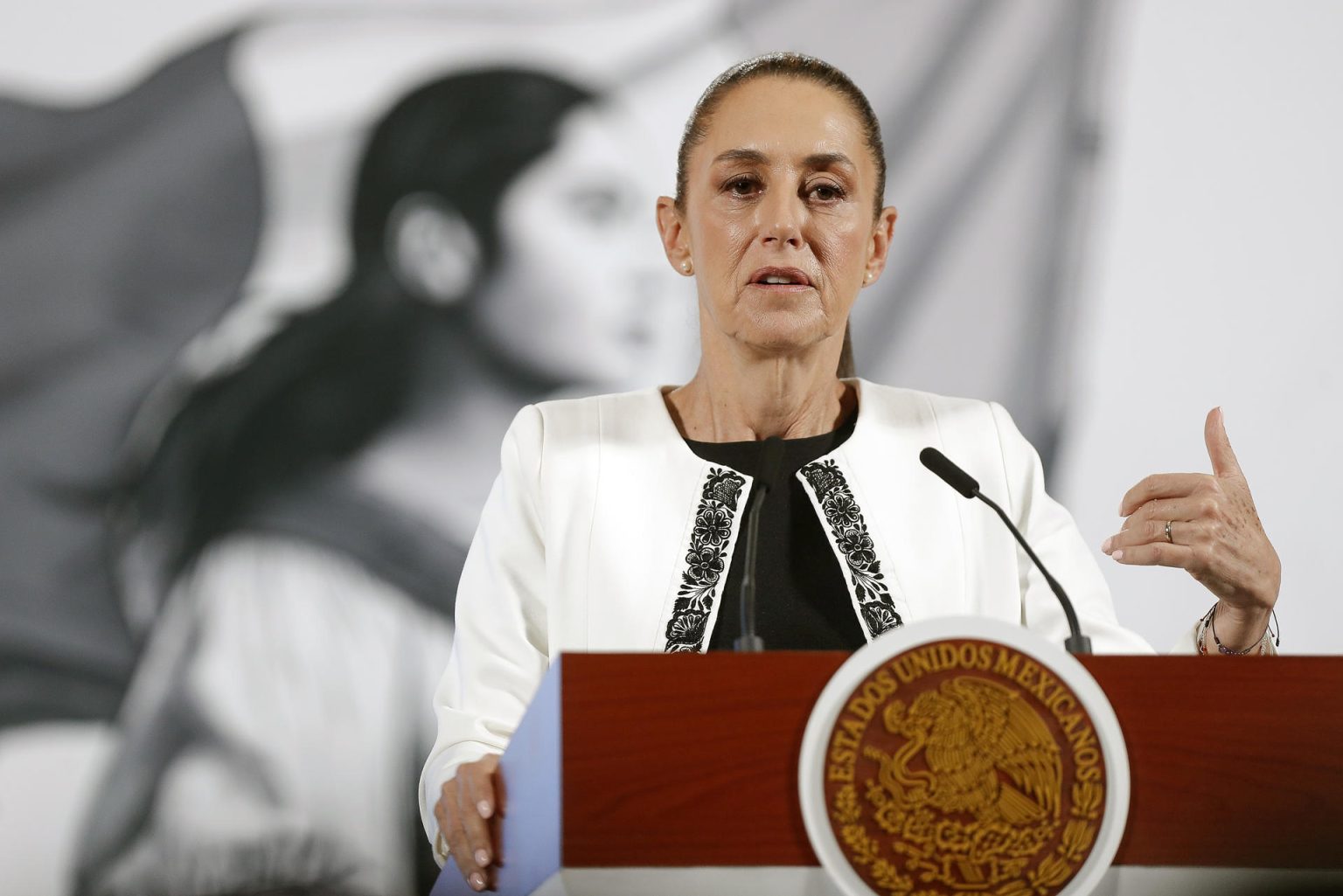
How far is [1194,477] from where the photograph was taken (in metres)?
1.66

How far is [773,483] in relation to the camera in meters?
1.89

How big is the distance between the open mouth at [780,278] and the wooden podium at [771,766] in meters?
1.01

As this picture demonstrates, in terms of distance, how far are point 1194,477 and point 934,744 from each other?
29.1 inches

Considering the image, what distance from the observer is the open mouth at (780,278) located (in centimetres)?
203

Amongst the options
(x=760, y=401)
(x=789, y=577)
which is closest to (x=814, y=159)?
(x=760, y=401)

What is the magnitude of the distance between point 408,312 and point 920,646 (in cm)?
199

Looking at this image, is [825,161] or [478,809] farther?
[825,161]

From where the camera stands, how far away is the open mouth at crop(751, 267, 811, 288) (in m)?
2.03

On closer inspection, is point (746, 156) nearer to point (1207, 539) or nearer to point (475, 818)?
point (1207, 539)

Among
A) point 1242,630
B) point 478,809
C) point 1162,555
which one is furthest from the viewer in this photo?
point 1242,630

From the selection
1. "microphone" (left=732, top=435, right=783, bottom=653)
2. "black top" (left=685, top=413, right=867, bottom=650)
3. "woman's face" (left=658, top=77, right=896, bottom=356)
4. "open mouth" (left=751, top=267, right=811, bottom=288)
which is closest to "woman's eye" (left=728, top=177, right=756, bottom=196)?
"woman's face" (left=658, top=77, right=896, bottom=356)

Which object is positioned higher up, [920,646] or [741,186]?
[741,186]

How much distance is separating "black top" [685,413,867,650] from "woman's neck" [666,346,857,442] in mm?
43

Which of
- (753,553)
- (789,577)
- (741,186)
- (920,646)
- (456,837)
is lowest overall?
(456,837)
